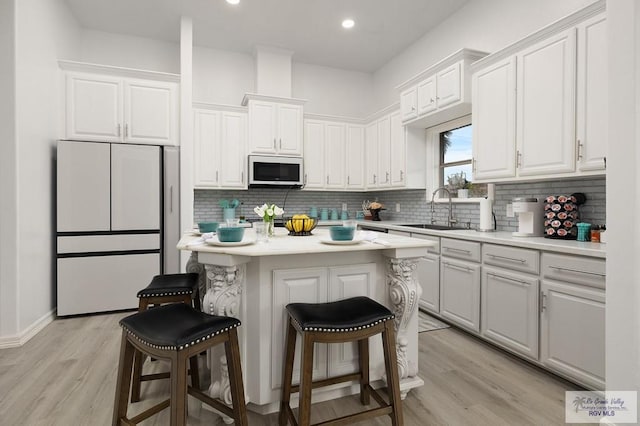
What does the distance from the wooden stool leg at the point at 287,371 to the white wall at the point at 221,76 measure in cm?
391

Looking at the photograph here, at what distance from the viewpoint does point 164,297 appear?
2012 millimetres

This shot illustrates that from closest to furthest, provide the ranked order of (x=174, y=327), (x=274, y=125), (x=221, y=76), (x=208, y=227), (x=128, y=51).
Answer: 1. (x=174, y=327)
2. (x=208, y=227)
3. (x=128, y=51)
4. (x=274, y=125)
5. (x=221, y=76)

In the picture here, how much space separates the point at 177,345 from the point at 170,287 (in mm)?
876

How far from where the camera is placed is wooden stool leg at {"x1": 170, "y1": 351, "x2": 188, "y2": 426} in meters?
1.25

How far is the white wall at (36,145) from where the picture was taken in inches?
107

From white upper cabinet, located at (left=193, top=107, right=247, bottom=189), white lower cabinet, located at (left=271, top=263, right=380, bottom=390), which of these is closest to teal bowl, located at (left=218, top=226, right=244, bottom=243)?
white lower cabinet, located at (left=271, top=263, right=380, bottom=390)

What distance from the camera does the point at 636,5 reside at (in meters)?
1.46

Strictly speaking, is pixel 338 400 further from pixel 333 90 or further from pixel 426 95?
pixel 333 90

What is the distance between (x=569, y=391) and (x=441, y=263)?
52.6 inches

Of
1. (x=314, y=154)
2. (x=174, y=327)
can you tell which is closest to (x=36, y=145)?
(x=174, y=327)

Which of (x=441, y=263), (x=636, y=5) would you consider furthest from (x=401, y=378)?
(x=636, y=5)

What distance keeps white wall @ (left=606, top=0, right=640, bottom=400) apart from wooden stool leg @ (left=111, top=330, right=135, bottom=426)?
2.25 metres

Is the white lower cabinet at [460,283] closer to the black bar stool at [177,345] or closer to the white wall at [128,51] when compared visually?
the black bar stool at [177,345]

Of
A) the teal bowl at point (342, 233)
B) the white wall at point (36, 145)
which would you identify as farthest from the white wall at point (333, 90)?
the teal bowl at point (342, 233)
